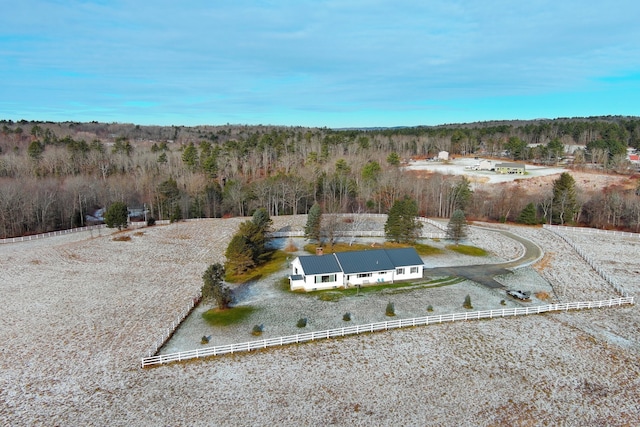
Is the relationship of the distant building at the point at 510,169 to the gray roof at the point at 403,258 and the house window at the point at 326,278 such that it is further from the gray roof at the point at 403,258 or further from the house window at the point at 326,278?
the house window at the point at 326,278

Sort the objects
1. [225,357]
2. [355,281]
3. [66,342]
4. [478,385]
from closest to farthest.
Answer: [478,385] → [225,357] → [66,342] → [355,281]

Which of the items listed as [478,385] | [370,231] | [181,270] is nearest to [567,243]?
[370,231]

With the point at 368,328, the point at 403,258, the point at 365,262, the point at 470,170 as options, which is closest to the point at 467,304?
the point at 403,258

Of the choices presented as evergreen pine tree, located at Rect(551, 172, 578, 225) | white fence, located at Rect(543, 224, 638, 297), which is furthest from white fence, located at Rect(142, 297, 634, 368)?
evergreen pine tree, located at Rect(551, 172, 578, 225)

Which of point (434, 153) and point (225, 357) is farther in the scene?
point (434, 153)

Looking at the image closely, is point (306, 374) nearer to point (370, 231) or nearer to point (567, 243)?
point (370, 231)

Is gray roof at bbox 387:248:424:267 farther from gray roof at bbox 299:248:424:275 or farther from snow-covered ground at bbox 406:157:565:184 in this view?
snow-covered ground at bbox 406:157:565:184

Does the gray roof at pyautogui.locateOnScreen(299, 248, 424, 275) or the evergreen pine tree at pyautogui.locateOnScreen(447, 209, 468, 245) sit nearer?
the gray roof at pyautogui.locateOnScreen(299, 248, 424, 275)
